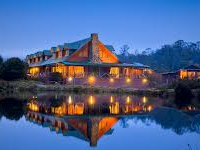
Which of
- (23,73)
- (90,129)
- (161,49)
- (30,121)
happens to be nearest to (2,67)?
(23,73)

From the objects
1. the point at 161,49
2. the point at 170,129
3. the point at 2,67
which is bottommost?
the point at 170,129

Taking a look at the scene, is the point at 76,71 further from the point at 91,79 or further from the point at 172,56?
the point at 172,56

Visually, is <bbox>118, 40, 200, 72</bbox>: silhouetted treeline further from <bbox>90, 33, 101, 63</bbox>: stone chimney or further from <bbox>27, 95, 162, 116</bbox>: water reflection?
<bbox>27, 95, 162, 116</bbox>: water reflection

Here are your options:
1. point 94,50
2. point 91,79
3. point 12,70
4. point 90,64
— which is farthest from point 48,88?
point 94,50

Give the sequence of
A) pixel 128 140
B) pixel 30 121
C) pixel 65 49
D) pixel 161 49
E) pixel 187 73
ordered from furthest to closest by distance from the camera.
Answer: pixel 161 49
pixel 187 73
pixel 65 49
pixel 30 121
pixel 128 140

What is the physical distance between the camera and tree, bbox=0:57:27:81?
59.0m

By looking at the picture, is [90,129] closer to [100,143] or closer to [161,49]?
[100,143]

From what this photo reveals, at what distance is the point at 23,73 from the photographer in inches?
2375

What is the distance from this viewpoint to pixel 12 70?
193 ft

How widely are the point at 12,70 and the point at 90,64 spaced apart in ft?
42.6

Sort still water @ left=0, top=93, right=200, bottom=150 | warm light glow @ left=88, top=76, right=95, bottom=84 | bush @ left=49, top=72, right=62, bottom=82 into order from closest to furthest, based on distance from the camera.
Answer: still water @ left=0, top=93, right=200, bottom=150 → bush @ left=49, top=72, right=62, bottom=82 → warm light glow @ left=88, top=76, right=95, bottom=84

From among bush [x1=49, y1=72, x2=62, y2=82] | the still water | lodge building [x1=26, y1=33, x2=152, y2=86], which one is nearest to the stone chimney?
lodge building [x1=26, y1=33, x2=152, y2=86]

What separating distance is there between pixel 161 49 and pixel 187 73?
7161 centimetres

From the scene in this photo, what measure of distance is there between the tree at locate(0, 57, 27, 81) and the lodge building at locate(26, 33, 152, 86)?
4100mm
